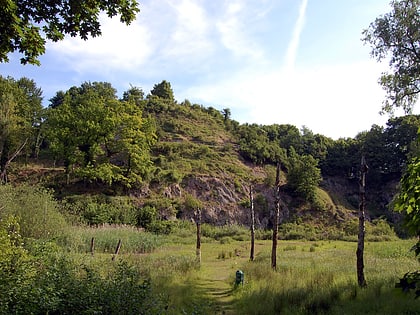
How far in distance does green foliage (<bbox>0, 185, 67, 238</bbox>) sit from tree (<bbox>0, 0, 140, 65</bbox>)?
14.0 m

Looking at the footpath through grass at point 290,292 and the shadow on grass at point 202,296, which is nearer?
the footpath through grass at point 290,292

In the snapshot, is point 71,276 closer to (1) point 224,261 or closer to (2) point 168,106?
(1) point 224,261

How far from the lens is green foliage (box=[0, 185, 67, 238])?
58.7 ft

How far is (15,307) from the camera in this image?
6.52 meters

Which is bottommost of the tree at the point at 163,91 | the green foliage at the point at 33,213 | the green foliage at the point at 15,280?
the green foliage at the point at 15,280

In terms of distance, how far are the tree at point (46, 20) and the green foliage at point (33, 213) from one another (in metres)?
14.0

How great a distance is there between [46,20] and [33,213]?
15.3 metres

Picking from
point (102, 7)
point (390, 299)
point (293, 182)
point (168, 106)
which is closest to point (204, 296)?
point (390, 299)

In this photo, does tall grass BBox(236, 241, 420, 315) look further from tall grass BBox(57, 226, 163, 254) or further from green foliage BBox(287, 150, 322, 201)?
green foliage BBox(287, 150, 322, 201)

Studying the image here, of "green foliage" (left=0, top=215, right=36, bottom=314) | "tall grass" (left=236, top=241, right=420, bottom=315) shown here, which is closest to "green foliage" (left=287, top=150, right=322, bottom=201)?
"tall grass" (left=236, top=241, right=420, bottom=315)

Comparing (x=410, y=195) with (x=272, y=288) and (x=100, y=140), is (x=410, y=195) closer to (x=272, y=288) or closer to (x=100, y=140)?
(x=272, y=288)

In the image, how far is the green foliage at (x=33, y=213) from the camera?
1791cm

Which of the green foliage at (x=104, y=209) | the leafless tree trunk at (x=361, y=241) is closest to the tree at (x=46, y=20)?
the leafless tree trunk at (x=361, y=241)

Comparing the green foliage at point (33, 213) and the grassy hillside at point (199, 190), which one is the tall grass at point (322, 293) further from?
the grassy hillside at point (199, 190)
